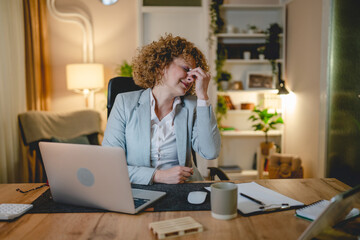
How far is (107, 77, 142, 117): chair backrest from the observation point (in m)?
1.84

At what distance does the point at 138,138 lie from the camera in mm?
1573

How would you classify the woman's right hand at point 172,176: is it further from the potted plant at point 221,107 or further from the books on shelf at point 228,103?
the books on shelf at point 228,103

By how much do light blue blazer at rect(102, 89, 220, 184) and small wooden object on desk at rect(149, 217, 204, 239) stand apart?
0.61m

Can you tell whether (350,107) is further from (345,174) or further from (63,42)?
(63,42)

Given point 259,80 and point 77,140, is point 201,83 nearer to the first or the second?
point 77,140

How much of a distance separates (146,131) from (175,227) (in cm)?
73

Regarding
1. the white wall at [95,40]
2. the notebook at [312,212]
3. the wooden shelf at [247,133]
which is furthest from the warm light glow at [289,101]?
the notebook at [312,212]

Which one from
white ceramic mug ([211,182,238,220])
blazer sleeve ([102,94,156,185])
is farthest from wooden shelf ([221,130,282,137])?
white ceramic mug ([211,182,238,220])

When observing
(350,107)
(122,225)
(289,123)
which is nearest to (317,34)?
(350,107)

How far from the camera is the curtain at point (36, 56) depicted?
3.39m

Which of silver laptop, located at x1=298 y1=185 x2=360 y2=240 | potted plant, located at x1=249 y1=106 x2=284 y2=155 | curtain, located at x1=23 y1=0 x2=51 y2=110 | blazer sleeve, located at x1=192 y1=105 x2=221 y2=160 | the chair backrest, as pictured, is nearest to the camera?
silver laptop, located at x1=298 y1=185 x2=360 y2=240

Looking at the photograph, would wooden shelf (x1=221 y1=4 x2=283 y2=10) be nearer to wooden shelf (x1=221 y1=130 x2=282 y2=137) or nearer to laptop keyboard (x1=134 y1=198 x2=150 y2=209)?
wooden shelf (x1=221 y1=130 x2=282 y2=137)

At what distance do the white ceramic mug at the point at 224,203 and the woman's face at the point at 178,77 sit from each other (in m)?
0.76

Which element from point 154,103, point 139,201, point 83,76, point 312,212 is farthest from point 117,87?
point 83,76
